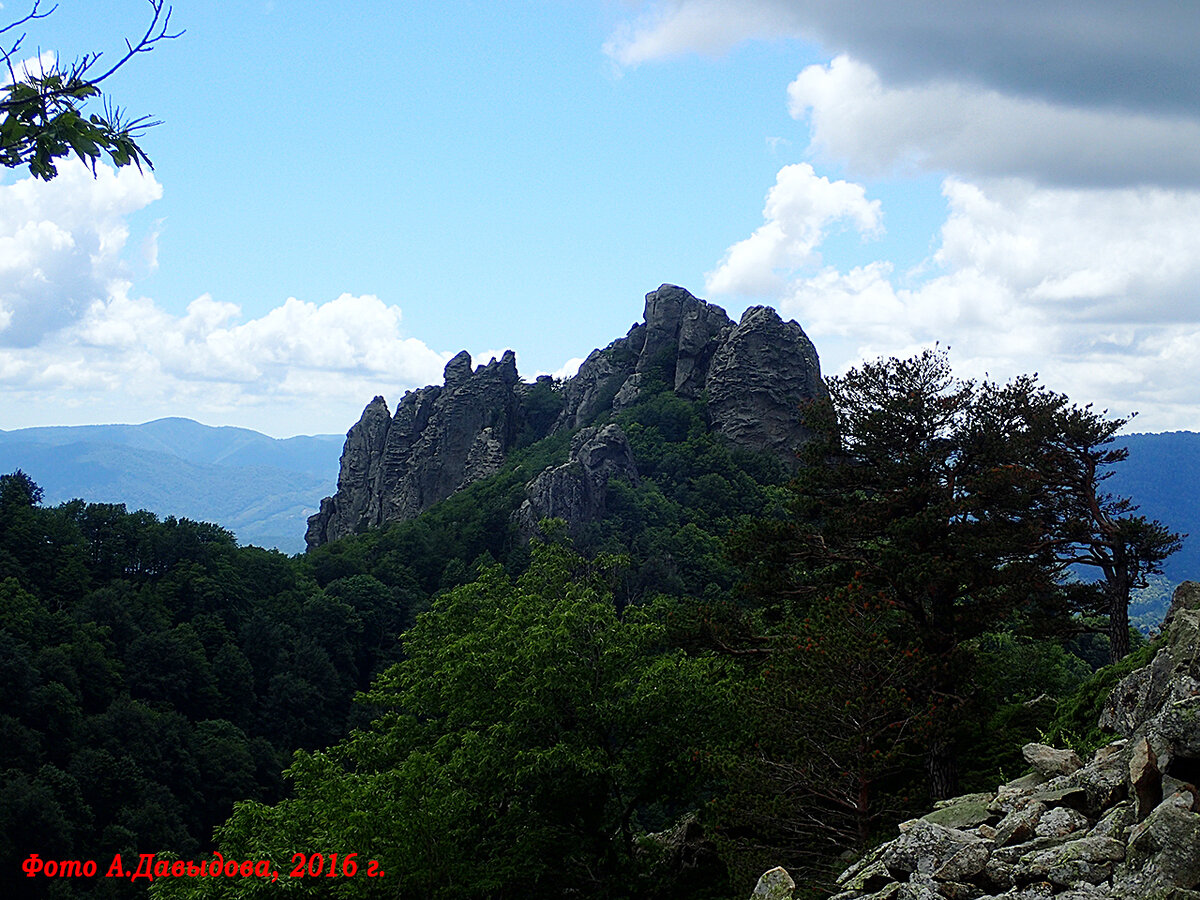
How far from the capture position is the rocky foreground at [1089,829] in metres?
6.46

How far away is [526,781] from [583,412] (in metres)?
67.2

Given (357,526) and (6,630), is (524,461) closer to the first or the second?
(357,526)

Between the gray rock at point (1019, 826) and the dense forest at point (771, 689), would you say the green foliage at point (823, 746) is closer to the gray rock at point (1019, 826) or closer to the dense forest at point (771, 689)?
the dense forest at point (771, 689)

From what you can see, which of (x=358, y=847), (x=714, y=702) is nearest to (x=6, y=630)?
(x=358, y=847)

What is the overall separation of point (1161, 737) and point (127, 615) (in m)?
47.8

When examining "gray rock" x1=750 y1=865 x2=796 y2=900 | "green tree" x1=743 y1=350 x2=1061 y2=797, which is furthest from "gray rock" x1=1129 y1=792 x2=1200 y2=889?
"green tree" x1=743 y1=350 x2=1061 y2=797

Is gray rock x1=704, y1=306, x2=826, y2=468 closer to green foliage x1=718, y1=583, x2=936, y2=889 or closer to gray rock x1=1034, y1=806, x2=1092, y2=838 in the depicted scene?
green foliage x1=718, y1=583, x2=936, y2=889

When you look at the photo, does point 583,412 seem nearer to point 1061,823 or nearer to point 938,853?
point 938,853

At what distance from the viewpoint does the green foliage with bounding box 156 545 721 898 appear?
14980 mm

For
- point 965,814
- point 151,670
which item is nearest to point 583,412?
point 151,670

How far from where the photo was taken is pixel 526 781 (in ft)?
54.4

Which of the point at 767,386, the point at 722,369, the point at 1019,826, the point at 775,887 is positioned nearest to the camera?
the point at 1019,826

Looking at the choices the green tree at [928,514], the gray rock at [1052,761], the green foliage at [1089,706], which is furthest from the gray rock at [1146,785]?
the green tree at [928,514]

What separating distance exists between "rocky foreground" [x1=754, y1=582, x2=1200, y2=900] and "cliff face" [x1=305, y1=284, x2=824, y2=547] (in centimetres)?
4880
